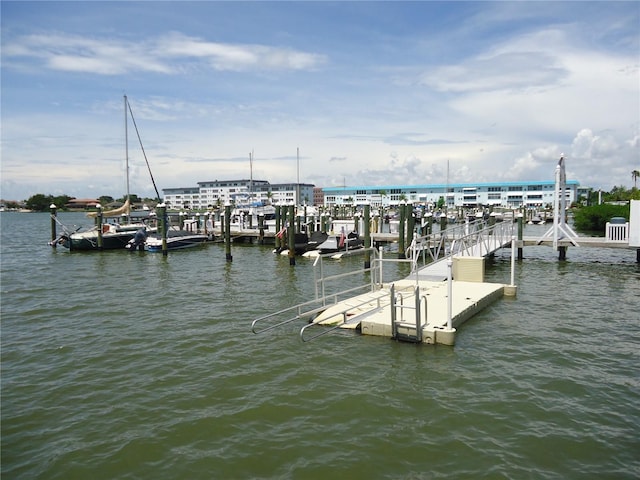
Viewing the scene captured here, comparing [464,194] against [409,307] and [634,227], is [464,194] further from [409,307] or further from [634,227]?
[409,307]

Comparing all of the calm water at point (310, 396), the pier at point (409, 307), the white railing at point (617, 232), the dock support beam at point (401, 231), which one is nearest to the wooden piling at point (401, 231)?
the dock support beam at point (401, 231)

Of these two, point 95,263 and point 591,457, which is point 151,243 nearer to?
point 95,263

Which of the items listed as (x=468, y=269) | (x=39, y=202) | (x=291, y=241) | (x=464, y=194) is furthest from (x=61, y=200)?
(x=468, y=269)

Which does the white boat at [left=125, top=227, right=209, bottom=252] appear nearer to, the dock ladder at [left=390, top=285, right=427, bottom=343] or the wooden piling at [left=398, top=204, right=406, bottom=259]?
the wooden piling at [left=398, top=204, right=406, bottom=259]

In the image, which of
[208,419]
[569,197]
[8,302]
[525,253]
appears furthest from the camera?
[569,197]

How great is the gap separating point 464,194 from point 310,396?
5348 inches

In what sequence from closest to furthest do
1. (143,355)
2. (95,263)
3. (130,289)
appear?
1. (143,355)
2. (130,289)
3. (95,263)

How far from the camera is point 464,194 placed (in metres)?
138

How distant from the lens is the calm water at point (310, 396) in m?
7.44

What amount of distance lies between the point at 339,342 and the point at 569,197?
425 feet

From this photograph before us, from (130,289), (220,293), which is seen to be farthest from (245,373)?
(130,289)

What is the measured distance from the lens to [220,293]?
20781mm

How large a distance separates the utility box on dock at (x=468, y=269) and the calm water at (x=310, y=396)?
2017mm

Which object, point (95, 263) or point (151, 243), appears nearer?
point (95, 263)
